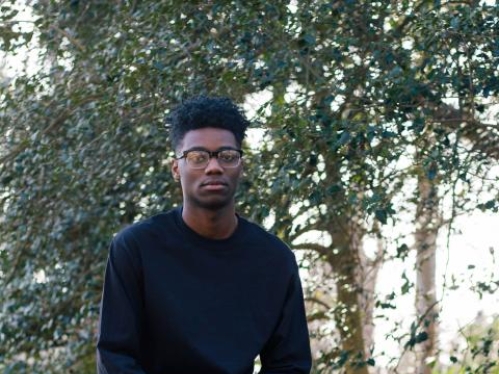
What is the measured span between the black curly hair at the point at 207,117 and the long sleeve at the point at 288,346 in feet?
1.75

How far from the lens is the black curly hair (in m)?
3.67

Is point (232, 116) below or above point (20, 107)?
below

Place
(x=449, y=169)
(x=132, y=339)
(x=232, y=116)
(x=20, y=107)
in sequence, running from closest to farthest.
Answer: (x=132, y=339) < (x=232, y=116) < (x=449, y=169) < (x=20, y=107)

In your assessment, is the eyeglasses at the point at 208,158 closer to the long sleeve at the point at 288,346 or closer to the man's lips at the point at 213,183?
the man's lips at the point at 213,183

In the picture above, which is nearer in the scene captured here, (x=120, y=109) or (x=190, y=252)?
(x=190, y=252)

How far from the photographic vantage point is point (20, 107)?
22.8 feet

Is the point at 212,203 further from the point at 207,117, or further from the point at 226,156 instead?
the point at 207,117

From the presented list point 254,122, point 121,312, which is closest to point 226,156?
point 121,312

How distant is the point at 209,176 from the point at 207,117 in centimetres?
20

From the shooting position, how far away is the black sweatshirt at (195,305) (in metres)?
3.50

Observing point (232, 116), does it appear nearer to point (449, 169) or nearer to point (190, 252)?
point (190, 252)

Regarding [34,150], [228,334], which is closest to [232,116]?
[228,334]

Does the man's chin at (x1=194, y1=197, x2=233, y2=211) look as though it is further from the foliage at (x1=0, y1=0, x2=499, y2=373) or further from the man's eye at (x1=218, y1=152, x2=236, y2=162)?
the foliage at (x1=0, y1=0, x2=499, y2=373)

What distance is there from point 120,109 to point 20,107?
798mm
